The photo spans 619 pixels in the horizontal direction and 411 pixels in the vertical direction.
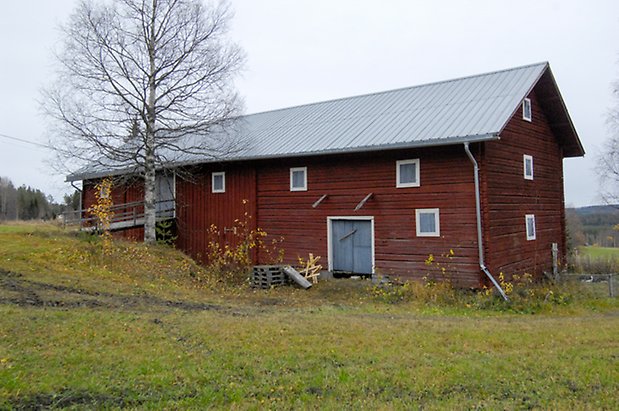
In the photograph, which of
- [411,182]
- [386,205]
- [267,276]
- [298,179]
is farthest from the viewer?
[298,179]

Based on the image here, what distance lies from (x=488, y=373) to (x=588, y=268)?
17250 millimetres

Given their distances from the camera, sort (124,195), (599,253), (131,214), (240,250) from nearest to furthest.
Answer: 1. (240,250)
2. (131,214)
3. (124,195)
4. (599,253)

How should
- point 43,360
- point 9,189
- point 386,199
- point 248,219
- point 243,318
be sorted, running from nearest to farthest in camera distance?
1. point 43,360
2. point 243,318
3. point 386,199
4. point 248,219
5. point 9,189

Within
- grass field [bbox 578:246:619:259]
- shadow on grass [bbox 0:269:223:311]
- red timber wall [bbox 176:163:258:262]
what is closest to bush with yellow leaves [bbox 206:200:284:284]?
red timber wall [bbox 176:163:258:262]

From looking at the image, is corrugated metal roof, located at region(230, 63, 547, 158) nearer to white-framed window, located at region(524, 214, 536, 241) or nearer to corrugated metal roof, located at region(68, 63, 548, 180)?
corrugated metal roof, located at region(68, 63, 548, 180)

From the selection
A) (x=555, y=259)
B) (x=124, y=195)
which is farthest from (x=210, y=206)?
(x=555, y=259)

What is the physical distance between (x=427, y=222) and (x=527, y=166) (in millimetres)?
A: 5185

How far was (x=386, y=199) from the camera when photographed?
16734 millimetres

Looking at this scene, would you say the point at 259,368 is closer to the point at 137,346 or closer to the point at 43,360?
the point at 137,346

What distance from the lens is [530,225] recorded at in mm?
18000

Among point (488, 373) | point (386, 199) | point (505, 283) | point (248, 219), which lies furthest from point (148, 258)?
point (488, 373)

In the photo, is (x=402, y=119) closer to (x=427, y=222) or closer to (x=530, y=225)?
(x=427, y=222)

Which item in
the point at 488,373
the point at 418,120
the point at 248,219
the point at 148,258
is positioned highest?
the point at 418,120

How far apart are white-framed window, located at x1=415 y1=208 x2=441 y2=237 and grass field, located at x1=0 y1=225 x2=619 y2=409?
3030 mm
